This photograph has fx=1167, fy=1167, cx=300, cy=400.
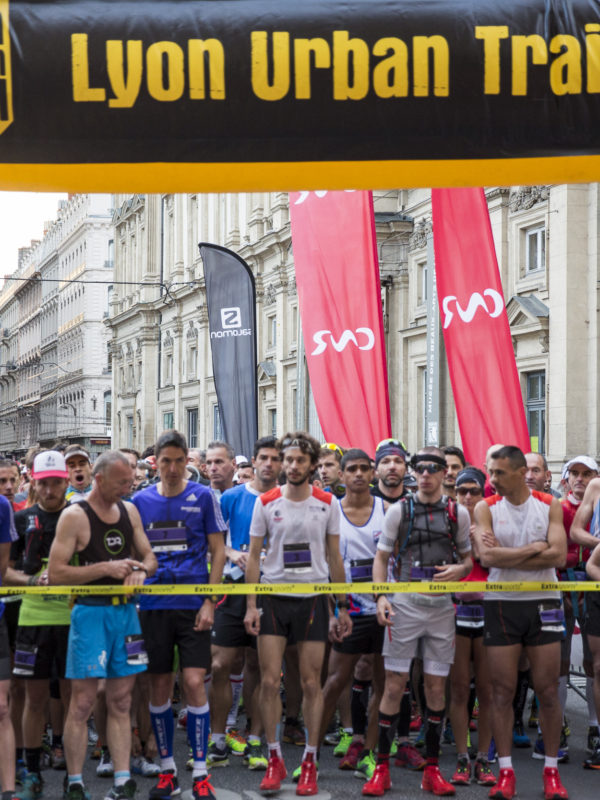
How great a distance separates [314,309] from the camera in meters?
12.6

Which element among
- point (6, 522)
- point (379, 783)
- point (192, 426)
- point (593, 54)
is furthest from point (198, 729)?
point (192, 426)

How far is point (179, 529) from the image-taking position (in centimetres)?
685

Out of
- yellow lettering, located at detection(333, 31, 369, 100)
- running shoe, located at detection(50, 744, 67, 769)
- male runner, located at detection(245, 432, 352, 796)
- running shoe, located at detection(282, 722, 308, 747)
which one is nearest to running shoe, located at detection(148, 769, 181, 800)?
male runner, located at detection(245, 432, 352, 796)

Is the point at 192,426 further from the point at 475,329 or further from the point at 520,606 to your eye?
the point at 520,606

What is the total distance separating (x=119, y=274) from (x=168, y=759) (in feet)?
189

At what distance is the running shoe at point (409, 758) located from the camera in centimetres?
748

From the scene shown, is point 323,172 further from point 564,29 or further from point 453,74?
point 564,29

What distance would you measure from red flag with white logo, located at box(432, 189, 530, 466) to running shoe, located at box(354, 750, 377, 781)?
13.6ft

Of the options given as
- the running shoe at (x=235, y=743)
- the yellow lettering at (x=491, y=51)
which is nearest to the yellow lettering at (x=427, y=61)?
the yellow lettering at (x=491, y=51)

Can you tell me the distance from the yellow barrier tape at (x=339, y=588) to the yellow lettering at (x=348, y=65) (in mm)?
2881

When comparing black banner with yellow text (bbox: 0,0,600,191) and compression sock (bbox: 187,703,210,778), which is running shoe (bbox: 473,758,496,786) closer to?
compression sock (bbox: 187,703,210,778)

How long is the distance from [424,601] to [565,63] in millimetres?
3154

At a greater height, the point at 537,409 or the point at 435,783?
the point at 537,409

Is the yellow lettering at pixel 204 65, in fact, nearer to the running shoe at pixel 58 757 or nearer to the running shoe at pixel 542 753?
the running shoe at pixel 58 757
